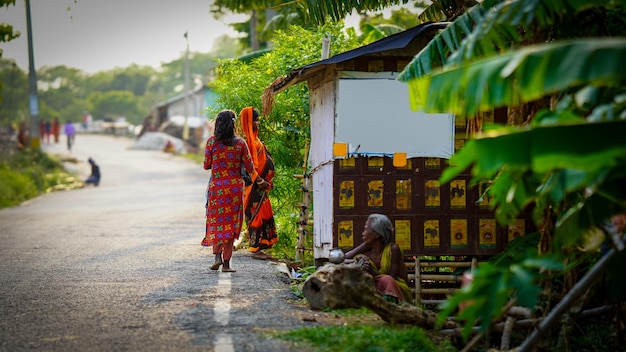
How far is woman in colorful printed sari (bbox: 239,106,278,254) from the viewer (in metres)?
13.8

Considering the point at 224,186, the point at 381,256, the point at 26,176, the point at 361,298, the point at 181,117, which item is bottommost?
the point at 26,176

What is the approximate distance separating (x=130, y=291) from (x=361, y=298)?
10.4 ft

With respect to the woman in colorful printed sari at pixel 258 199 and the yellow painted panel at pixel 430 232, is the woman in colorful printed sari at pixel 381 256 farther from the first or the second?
the woman in colorful printed sari at pixel 258 199

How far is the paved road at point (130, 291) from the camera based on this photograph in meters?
8.23

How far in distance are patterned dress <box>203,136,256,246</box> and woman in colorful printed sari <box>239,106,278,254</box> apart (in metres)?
1.76

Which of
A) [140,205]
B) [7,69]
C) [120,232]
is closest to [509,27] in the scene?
[120,232]

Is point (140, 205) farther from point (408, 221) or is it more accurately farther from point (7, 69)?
point (7, 69)

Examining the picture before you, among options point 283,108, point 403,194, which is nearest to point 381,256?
point 403,194

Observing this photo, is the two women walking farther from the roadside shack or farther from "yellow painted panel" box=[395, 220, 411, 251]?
"yellow painted panel" box=[395, 220, 411, 251]

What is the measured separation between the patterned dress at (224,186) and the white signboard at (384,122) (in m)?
1.32

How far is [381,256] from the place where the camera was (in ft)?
32.7

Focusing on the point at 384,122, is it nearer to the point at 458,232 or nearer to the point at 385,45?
the point at 385,45

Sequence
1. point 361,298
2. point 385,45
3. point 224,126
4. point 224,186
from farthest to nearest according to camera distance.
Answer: point 224,186 < point 224,126 < point 385,45 < point 361,298

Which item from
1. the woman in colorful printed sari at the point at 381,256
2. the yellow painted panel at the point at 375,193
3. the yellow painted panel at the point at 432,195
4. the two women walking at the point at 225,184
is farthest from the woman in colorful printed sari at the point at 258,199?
the woman in colorful printed sari at the point at 381,256
